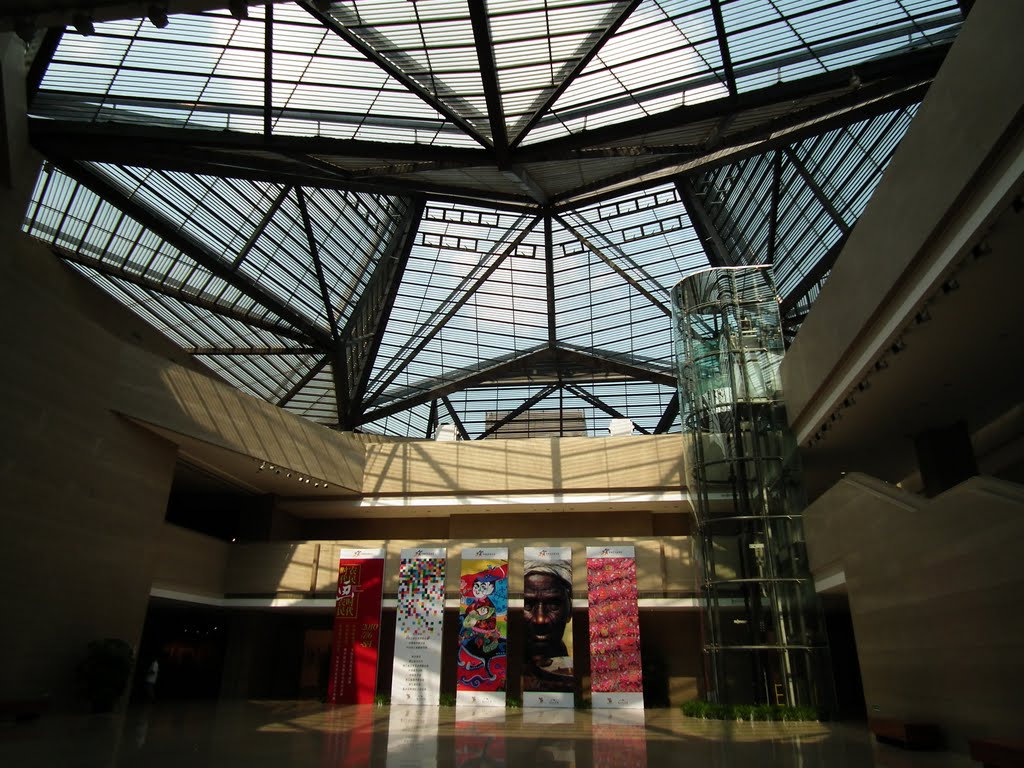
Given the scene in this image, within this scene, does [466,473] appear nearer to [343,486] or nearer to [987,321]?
[343,486]

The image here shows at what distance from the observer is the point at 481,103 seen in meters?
21.0

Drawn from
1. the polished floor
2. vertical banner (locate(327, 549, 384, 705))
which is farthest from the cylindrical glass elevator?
vertical banner (locate(327, 549, 384, 705))

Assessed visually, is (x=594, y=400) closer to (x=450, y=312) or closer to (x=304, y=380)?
(x=450, y=312)

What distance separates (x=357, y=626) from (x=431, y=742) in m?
13.7

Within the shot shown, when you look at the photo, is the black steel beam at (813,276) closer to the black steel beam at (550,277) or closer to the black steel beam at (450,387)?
the black steel beam at (550,277)

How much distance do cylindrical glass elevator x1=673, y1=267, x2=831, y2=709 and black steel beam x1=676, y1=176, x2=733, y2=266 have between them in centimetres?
482

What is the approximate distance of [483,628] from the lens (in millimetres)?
25281

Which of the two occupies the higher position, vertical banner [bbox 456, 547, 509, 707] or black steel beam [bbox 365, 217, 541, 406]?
black steel beam [bbox 365, 217, 541, 406]

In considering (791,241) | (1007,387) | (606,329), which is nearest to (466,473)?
(606,329)

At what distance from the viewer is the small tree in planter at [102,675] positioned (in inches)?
763

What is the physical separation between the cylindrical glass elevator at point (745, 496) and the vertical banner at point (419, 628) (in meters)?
9.13

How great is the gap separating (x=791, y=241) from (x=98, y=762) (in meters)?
25.4

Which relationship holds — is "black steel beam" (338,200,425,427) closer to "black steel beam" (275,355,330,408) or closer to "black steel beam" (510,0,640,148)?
"black steel beam" (275,355,330,408)

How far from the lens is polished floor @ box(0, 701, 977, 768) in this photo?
10844 mm
